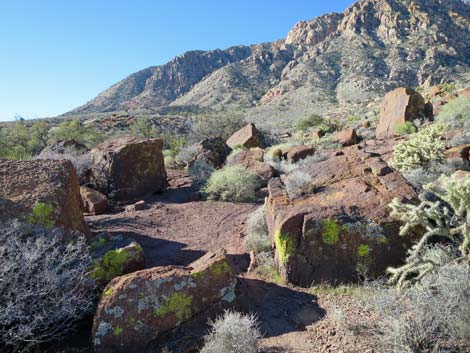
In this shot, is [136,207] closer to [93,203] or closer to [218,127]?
[93,203]

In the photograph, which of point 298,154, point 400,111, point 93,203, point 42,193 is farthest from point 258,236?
point 400,111

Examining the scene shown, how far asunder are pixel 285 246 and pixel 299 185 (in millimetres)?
1417

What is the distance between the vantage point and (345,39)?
8500cm

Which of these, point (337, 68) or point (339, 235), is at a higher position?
point (337, 68)

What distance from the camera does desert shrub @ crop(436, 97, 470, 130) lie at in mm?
11547

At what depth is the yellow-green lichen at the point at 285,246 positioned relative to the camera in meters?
4.43

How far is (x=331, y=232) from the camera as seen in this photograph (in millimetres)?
4344

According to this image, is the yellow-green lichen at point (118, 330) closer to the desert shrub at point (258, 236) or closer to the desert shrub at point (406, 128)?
the desert shrub at point (258, 236)

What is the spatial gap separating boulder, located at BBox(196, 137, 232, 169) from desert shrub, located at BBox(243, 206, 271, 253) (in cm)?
647

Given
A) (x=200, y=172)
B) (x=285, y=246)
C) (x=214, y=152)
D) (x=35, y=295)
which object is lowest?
(x=285, y=246)

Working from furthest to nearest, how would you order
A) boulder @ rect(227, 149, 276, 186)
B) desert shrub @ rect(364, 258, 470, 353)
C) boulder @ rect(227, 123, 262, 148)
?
boulder @ rect(227, 123, 262, 148), boulder @ rect(227, 149, 276, 186), desert shrub @ rect(364, 258, 470, 353)

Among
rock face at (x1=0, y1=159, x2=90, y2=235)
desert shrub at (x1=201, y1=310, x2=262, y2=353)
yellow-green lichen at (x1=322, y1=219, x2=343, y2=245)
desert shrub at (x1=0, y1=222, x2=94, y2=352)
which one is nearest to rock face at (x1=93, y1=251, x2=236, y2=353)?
Answer: desert shrub at (x1=0, y1=222, x2=94, y2=352)

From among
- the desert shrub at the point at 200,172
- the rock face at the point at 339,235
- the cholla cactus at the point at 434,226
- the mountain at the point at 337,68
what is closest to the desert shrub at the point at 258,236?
the rock face at the point at 339,235

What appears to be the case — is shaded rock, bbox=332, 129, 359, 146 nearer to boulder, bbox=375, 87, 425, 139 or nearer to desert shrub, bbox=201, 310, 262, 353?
boulder, bbox=375, 87, 425, 139
